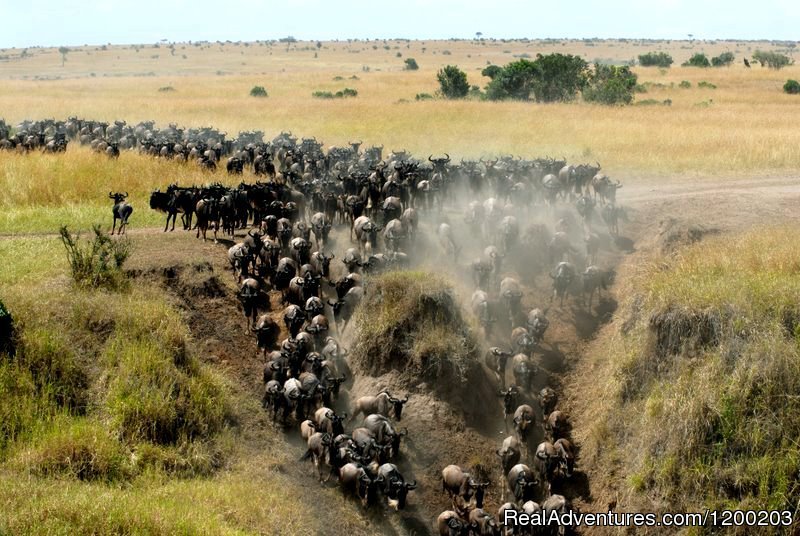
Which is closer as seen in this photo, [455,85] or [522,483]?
[522,483]

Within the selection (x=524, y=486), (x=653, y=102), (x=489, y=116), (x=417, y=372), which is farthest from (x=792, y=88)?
(x=524, y=486)

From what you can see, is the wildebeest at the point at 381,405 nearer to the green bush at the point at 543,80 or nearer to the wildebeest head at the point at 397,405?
the wildebeest head at the point at 397,405

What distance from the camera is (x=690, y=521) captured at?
12391 millimetres

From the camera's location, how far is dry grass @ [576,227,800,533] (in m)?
12.4

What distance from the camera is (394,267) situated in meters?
18.6

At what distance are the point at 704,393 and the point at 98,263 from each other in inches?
519

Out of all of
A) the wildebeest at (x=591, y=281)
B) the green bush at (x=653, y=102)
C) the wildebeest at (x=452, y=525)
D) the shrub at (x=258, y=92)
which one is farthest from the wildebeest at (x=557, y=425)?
the shrub at (x=258, y=92)

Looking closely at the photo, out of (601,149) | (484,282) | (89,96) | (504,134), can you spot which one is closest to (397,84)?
(89,96)

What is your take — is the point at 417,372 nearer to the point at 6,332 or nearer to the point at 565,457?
the point at 565,457

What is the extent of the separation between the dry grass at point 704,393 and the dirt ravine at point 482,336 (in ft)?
3.52

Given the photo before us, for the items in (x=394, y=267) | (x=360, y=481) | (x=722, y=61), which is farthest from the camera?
(x=722, y=61)

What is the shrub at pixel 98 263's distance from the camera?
1731cm

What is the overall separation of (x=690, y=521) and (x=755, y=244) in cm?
784

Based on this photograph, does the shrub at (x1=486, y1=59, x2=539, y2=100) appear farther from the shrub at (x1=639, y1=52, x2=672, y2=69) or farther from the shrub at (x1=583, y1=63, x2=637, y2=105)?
the shrub at (x1=639, y1=52, x2=672, y2=69)
